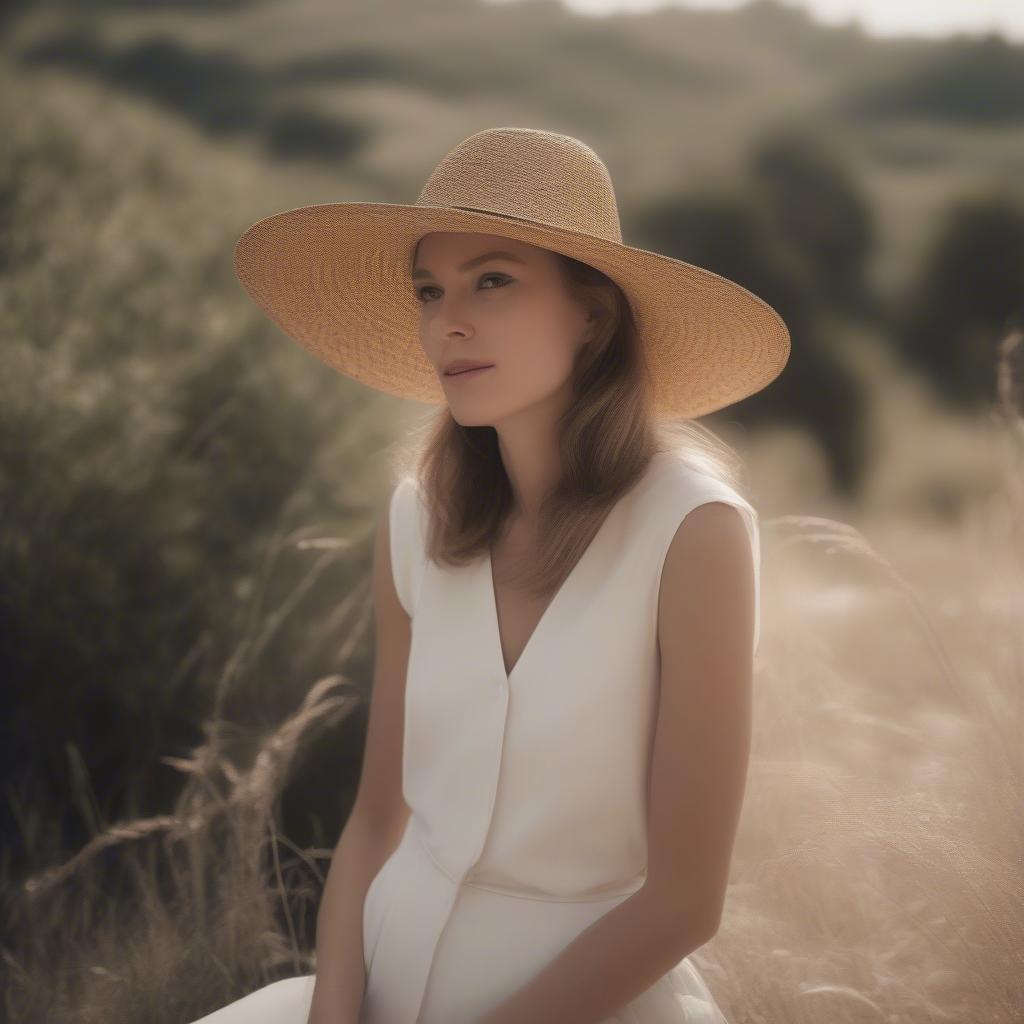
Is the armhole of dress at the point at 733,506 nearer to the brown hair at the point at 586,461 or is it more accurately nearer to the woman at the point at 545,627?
the woman at the point at 545,627

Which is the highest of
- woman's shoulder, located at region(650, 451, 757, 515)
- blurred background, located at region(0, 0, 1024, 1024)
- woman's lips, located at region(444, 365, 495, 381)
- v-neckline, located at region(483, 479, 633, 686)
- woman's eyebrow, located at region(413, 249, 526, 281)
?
woman's eyebrow, located at region(413, 249, 526, 281)

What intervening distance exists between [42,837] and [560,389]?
7.91 feet

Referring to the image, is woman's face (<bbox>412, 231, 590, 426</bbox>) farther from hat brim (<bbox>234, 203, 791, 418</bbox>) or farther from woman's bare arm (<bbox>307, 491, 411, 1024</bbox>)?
woman's bare arm (<bbox>307, 491, 411, 1024</bbox>)

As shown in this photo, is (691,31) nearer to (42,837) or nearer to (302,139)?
(302,139)

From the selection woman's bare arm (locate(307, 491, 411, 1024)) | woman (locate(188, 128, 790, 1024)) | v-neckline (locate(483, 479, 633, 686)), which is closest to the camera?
woman (locate(188, 128, 790, 1024))

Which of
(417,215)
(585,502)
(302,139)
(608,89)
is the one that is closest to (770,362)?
(585,502)

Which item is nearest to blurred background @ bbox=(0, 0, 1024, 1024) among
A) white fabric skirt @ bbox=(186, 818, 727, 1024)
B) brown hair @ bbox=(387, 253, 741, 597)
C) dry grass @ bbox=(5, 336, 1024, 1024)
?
dry grass @ bbox=(5, 336, 1024, 1024)

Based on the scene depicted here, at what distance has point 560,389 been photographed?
76.6 inches

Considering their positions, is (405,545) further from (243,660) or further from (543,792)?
(243,660)

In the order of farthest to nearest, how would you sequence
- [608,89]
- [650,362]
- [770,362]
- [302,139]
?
[608,89]
[302,139]
[650,362]
[770,362]

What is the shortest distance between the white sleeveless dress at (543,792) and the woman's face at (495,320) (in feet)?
0.81

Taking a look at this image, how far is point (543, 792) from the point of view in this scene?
1658mm

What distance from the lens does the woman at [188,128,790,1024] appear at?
5.17ft

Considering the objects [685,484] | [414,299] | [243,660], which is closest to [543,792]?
[685,484]
